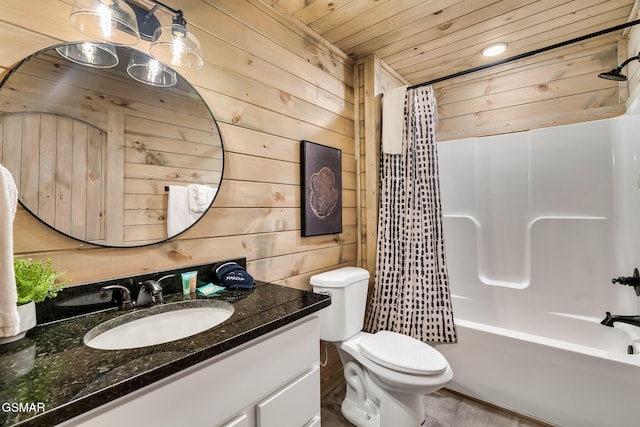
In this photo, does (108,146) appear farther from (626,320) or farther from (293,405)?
(626,320)

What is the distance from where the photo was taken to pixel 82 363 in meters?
0.62

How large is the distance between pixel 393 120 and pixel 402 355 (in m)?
1.50

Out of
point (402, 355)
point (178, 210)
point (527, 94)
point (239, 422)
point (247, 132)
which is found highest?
point (527, 94)

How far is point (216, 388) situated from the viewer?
0.73 m

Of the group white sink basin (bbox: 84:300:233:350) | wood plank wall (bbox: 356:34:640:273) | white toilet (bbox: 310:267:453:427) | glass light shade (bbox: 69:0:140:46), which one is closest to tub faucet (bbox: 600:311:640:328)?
white toilet (bbox: 310:267:453:427)

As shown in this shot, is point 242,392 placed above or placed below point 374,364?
above

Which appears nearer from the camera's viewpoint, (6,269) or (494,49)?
(6,269)

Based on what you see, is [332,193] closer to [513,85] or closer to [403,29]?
[403,29]

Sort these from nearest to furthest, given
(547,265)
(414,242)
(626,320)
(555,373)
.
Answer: (626,320) < (555,373) < (414,242) < (547,265)

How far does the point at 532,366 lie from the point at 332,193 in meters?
1.52

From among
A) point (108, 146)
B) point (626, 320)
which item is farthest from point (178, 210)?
point (626, 320)

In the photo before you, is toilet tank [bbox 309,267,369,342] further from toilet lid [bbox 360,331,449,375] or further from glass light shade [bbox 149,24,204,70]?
glass light shade [bbox 149,24,204,70]

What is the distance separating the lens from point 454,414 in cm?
172

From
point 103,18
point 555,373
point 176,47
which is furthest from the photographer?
point 555,373
